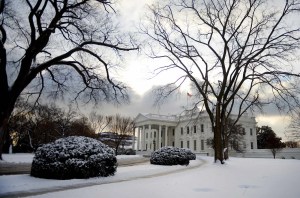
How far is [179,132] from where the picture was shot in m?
85.8

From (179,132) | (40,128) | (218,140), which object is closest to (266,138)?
(179,132)

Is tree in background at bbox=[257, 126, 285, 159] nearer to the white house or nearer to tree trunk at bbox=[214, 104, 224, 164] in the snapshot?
the white house

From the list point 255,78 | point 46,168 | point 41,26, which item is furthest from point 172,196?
point 255,78

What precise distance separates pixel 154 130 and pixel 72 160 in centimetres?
7961

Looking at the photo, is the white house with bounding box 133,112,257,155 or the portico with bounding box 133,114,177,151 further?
the portico with bounding box 133,114,177,151

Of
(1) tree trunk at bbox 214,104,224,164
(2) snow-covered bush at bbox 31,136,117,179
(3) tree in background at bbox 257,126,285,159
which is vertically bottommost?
(2) snow-covered bush at bbox 31,136,117,179

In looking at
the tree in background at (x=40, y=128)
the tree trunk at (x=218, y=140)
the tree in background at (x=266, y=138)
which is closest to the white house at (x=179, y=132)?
the tree in background at (x=266, y=138)

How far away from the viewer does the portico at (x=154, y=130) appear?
80.9 metres

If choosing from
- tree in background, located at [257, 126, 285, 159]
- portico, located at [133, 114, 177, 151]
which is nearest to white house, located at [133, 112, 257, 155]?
portico, located at [133, 114, 177, 151]

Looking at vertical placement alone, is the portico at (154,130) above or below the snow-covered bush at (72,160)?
above

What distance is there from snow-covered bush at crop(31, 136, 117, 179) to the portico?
6692cm

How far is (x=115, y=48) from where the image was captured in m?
17.6

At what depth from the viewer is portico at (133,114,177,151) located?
80938 mm

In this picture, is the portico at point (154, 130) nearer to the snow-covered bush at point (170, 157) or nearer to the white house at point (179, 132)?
the white house at point (179, 132)
